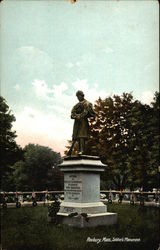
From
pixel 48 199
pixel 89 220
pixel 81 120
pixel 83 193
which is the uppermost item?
pixel 81 120

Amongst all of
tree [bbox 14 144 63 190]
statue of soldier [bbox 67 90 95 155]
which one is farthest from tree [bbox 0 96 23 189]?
statue of soldier [bbox 67 90 95 155]

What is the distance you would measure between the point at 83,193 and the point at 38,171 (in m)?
40.8

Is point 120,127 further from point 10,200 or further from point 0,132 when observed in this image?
point 10,200

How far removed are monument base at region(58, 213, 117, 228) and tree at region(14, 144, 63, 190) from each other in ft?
117

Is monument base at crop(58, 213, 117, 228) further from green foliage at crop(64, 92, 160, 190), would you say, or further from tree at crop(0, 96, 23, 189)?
tree at crop(0, 96, 23, 189)

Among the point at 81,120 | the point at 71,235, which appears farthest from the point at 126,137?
the point at 71,235

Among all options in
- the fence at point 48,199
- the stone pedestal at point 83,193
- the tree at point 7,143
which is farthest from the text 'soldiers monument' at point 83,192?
the tree at point 7,143

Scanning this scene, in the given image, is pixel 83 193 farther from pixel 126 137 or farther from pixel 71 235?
pixel 126 137

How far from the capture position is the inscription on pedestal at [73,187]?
12.9 m

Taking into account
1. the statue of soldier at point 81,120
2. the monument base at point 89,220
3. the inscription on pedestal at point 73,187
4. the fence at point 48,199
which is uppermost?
the statue of soldier at point 81,120

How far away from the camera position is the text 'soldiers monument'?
40.7 ft

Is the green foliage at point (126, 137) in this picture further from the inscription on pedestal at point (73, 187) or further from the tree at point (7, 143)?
the inscription on pedestal at point (73, 187)

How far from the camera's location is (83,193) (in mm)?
12766

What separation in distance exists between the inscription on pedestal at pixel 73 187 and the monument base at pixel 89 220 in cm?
69
